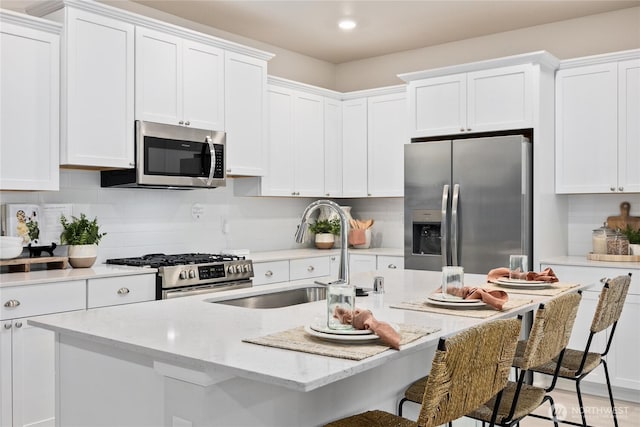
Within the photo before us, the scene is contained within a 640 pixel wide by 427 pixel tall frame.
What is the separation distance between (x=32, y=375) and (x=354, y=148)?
344 centimetres

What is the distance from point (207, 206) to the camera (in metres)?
4.94

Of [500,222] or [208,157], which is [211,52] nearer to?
[208,157]

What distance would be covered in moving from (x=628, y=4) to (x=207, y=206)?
11.6 feet

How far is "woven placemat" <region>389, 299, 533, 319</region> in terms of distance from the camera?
6.87 feet

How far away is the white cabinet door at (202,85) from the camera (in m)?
4.23

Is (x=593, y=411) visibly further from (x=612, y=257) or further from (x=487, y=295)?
(x=487, y=295)

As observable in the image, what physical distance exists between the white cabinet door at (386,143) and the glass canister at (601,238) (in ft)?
Result: 5.34

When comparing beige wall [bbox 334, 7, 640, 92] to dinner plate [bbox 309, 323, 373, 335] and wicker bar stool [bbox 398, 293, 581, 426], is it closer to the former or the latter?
wicker bar stool [bbox 398, 293, 581, 426]

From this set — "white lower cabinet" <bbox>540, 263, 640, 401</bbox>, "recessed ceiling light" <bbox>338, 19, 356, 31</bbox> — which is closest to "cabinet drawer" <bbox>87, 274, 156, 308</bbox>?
"recessed ceiling light" <bbox>338, 19, 356, 31</bbox>

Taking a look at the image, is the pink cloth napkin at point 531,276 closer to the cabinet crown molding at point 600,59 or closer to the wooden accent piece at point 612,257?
the wooden accent piece at point 612,257

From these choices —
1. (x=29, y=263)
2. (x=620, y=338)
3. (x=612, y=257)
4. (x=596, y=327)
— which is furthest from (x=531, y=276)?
(x=29, y=263)

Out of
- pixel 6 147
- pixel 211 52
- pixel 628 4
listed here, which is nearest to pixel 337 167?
pixel 211 52

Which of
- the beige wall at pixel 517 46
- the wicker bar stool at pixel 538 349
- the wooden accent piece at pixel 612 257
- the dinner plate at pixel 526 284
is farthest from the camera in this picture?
the beige wall at pixel 517 46

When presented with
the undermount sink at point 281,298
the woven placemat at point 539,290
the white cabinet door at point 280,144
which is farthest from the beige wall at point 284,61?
the woven placemat at point 539,290
